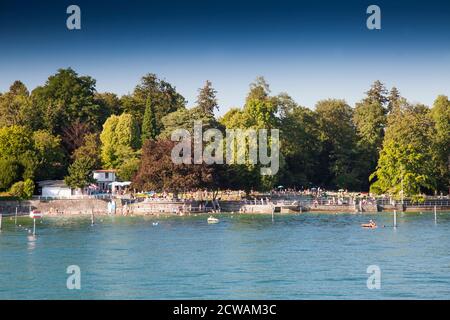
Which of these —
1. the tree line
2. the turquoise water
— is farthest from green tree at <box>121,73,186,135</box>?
the turquoise water

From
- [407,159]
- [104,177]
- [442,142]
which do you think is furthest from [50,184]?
[442,142]

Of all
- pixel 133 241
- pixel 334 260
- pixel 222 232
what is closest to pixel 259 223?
pixel 222 232

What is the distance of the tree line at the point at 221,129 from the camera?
8088 cm

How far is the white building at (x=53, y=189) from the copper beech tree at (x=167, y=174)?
684cm

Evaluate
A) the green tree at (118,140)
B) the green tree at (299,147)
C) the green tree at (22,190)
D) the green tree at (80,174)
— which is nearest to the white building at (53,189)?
the green tree at (80,174)

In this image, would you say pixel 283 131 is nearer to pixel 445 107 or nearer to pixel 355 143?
pixel 355 143

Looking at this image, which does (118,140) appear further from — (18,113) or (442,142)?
(442,142)

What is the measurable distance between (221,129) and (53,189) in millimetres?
17724

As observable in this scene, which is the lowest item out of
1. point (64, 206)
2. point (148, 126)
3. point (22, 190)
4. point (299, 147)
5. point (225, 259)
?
point (225, 259)

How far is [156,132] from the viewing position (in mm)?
99188

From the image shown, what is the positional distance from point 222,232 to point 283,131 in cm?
3424

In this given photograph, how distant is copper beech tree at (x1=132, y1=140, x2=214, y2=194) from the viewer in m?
78.2

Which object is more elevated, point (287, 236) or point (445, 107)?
point (445, 107)

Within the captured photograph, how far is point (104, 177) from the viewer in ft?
294
